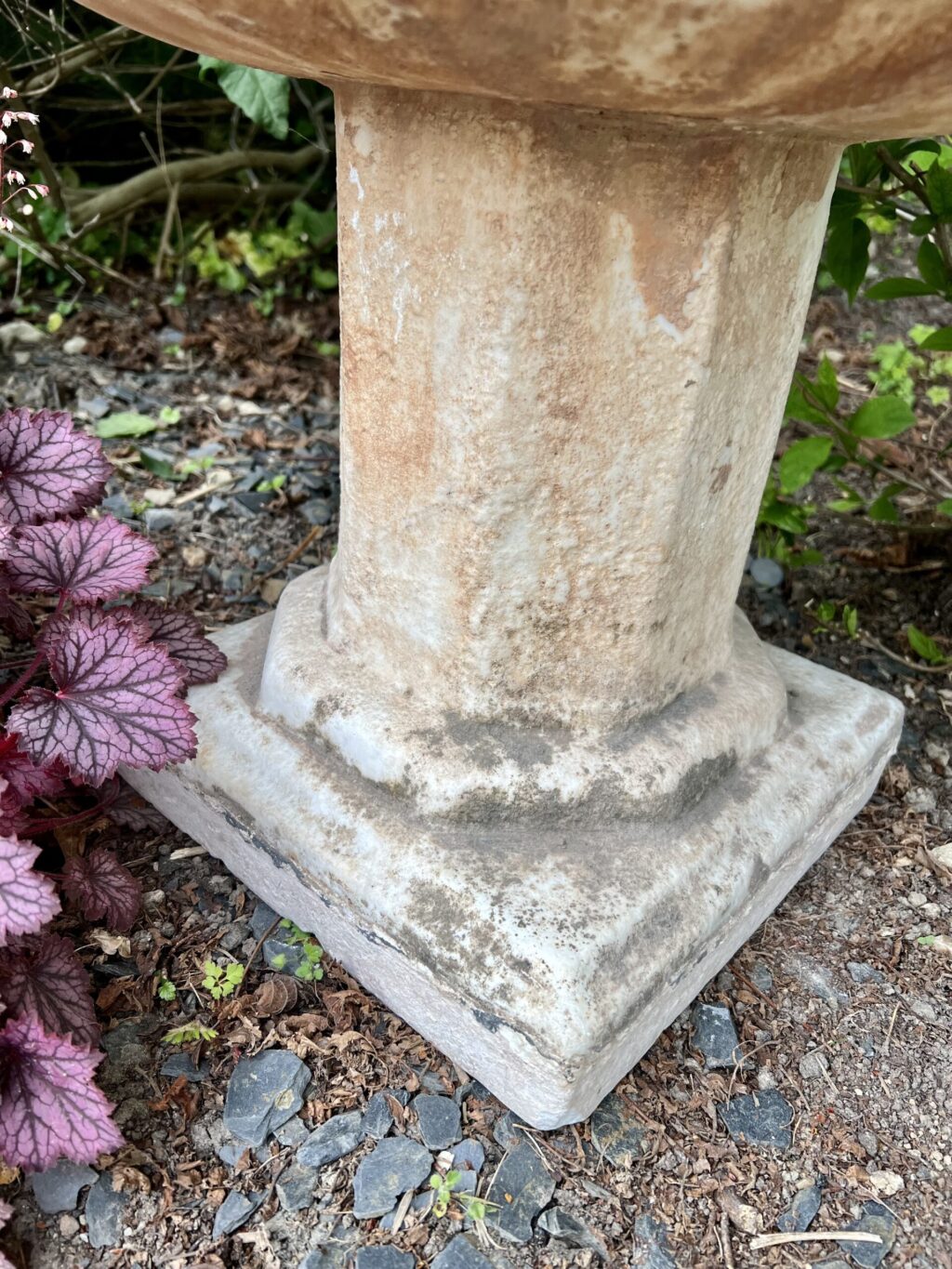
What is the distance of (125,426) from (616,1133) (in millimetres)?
1896

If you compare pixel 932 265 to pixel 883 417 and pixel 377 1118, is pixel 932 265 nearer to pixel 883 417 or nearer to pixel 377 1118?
pixel 883 417

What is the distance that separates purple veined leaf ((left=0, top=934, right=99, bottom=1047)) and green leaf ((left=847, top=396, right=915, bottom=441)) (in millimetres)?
1560

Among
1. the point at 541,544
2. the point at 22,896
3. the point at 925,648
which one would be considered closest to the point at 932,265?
the point at 925,648

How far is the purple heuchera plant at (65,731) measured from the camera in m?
1.05

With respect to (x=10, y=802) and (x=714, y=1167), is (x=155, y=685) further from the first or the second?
(x=714, y=1167)

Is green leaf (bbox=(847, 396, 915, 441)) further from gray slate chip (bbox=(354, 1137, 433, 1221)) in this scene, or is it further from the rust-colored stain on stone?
gray slate chip (bbox=(354, 1137, 433, 1221))

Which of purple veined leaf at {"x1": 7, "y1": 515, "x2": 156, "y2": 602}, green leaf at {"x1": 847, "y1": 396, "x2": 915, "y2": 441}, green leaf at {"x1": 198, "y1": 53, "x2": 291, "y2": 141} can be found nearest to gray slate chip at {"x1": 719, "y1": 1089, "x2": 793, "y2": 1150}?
purple veined leaf at {"x1": 7, "y1": 515, "x2": 156, "y2": 602}

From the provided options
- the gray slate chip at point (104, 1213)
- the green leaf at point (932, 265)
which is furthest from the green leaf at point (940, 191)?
the gray slate chip at point (104, 1213)

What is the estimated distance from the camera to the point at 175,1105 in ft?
4.09

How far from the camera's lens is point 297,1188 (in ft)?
3.87

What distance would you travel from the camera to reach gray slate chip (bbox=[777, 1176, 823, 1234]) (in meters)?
1.18

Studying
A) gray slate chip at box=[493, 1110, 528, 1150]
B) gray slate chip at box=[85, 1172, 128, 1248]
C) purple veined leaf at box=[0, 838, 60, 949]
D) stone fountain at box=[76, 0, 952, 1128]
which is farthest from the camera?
gray slate chip at box=[493, 1110, 528, 1150]

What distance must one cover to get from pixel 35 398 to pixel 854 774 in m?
2.00

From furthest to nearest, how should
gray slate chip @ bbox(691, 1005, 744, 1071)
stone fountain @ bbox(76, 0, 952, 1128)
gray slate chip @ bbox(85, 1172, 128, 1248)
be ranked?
gray slate chip @ bbox(691, 1005, 744, 1071)
gray slate chip @ bbox(85, 1172, 128, 1248)
stone fountain @ bbox(76, 0, 952, 1128)
